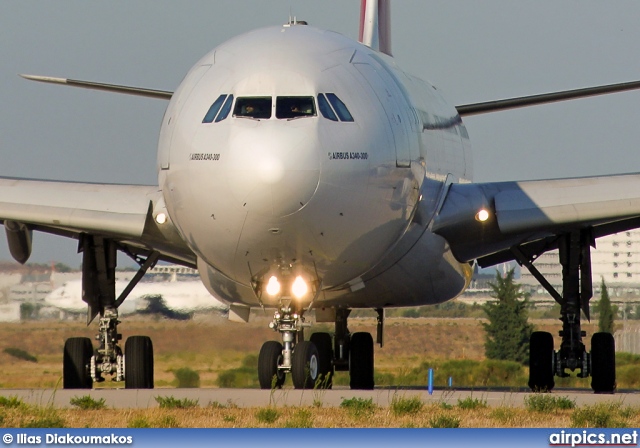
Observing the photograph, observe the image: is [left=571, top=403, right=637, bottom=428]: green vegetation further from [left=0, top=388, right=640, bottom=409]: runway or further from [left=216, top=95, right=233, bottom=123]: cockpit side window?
[left=216, top=95, right=233, bottom=123]: cockpit side window

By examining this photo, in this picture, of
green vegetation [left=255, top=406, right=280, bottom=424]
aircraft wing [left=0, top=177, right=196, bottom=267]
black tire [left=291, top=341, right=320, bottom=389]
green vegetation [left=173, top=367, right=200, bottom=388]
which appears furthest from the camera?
green vegetation [left=173, top=367, right=200, bottom=388]

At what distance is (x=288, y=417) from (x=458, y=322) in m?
25.2

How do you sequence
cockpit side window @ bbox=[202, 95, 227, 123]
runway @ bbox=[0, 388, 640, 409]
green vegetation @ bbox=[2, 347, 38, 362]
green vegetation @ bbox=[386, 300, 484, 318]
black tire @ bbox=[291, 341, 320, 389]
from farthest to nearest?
green vegetation @ bbox=[386, 300, 484, 318], green vegetation @ bbox=[2, 347, 38, 362], black tire @ bbox=[291, 341, 320, 389], cockpit side window @ bbox=[202, 95, 227, 123], runway @ bbox=[0, 388, 640, 409]

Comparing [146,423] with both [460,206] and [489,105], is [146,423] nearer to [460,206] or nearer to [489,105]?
[460,206]

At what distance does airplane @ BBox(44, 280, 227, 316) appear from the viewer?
3070 centimetres

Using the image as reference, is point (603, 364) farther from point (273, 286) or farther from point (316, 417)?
point (316, 417)

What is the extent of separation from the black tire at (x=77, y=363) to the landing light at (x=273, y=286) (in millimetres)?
5656

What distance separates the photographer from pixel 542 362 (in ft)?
74.9

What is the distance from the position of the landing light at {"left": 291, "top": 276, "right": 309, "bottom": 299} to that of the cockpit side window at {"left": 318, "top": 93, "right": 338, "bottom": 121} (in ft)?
6.63

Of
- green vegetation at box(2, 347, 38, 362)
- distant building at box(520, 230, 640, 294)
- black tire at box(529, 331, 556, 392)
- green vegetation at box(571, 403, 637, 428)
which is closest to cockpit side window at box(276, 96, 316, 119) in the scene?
green vegetation at box(571, 403, 637, 428)

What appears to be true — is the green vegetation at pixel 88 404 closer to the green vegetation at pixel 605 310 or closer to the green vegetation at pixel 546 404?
the green vegetation at pixel 546 404
